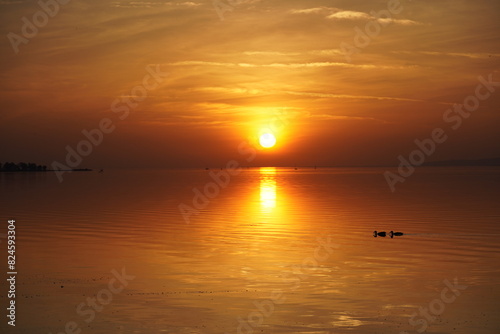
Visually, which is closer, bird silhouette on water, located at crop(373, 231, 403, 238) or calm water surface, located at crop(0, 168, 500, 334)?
calm water surface, located at crop(0, 168, 500, 334)

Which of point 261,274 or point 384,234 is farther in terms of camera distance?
point 384,234

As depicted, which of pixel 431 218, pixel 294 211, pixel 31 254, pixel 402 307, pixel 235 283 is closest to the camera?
pixel 402 307

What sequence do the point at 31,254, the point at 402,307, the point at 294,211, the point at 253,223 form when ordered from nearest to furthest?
1. the point at 402,307
2. the point at 31,254
3. the point at 253,223
4. the point at 294,211

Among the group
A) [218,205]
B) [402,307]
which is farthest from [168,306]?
[218,205]

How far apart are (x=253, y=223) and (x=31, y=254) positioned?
72.4 feet

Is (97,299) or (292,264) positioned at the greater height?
(292,264)

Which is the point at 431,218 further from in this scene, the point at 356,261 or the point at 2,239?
the point at 2,239

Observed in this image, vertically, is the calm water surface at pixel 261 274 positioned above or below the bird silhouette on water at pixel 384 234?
below

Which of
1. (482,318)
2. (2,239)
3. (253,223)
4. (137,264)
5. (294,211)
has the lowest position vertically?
(482,318)

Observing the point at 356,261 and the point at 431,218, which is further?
the point at 431,218

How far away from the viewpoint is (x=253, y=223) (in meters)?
52.6

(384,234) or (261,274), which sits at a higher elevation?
(384,234)

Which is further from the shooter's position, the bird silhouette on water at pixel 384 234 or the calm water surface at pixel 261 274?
the bird silhouette on water at pixel 384 234

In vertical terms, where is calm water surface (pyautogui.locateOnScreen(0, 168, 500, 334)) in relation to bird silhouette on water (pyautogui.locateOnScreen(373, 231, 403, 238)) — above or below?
below
